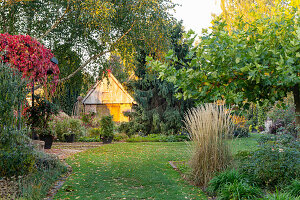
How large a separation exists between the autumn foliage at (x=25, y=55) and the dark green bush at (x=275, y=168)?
5.13 meters

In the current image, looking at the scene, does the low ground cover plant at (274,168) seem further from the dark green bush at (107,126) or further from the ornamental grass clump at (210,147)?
the dark green bush at (107,126)

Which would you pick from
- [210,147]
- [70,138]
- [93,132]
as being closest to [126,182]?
[210,147]

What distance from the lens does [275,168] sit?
3.97 m

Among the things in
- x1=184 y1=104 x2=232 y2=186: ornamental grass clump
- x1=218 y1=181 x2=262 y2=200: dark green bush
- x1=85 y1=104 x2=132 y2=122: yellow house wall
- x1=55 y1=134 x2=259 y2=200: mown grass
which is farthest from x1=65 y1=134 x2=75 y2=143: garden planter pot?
x1=218 y1=181 x2=262 y2=200: dark green bush

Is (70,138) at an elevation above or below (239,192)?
above

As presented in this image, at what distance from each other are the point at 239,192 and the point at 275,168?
28.1 inches

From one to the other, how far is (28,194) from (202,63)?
9.57 feet

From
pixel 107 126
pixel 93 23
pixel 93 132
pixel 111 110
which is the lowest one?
pixel 93 132

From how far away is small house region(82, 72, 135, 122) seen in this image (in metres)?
20.3

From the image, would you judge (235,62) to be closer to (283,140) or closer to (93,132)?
(283,140)

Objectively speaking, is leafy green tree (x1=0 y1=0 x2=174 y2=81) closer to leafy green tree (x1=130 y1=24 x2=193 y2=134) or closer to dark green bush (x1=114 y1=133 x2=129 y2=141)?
leafy green tree (x1=130 y1=24 x2=193 y2=134)

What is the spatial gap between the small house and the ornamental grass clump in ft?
49.6

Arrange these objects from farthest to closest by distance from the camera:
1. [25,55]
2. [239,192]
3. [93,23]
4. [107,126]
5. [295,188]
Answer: [107,126] → [93,23] → [25,55] → [239,192] → [295,188]

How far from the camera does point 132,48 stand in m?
9.41
